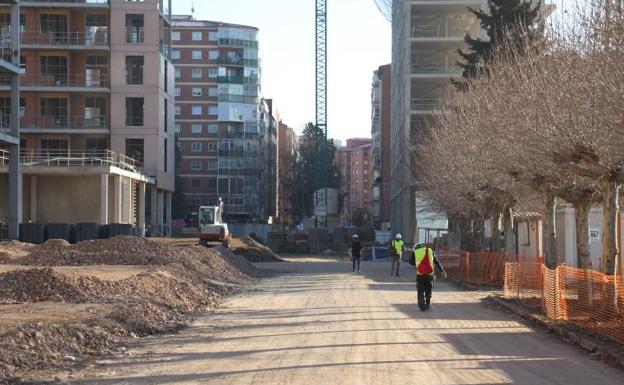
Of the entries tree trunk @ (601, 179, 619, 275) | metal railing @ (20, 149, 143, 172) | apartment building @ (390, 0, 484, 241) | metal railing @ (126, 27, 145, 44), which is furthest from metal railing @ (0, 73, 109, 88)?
tree trunk @ (601, 179, 619, 275)

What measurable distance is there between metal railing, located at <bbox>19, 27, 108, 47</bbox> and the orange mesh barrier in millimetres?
49799

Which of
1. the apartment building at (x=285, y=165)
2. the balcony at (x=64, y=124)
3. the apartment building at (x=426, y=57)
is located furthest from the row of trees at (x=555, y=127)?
the apartment building at (x=285, y=165)

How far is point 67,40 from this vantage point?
62.4 m

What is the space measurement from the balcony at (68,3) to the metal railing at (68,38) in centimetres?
188

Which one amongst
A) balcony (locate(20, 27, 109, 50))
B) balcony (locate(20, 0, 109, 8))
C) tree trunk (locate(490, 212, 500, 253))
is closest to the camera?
tree trunk (locate(490, 212, 500, 253))

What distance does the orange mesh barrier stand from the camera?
538 inches

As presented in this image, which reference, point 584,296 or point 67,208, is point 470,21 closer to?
point 67,208

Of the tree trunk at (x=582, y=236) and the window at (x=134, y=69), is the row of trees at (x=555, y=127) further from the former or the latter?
the window at (x=134, y=69)

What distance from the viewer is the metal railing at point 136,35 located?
205 ft

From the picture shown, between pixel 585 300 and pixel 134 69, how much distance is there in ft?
171

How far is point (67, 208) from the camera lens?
2170 inches

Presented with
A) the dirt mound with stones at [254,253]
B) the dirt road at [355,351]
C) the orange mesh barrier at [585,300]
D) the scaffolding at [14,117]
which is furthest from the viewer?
the dirt mound with stones at [254,253]

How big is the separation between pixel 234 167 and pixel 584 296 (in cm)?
8908

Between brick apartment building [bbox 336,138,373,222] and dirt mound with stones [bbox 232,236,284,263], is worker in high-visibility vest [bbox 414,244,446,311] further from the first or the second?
brick apartment building [bbox 336,138,373,222]
